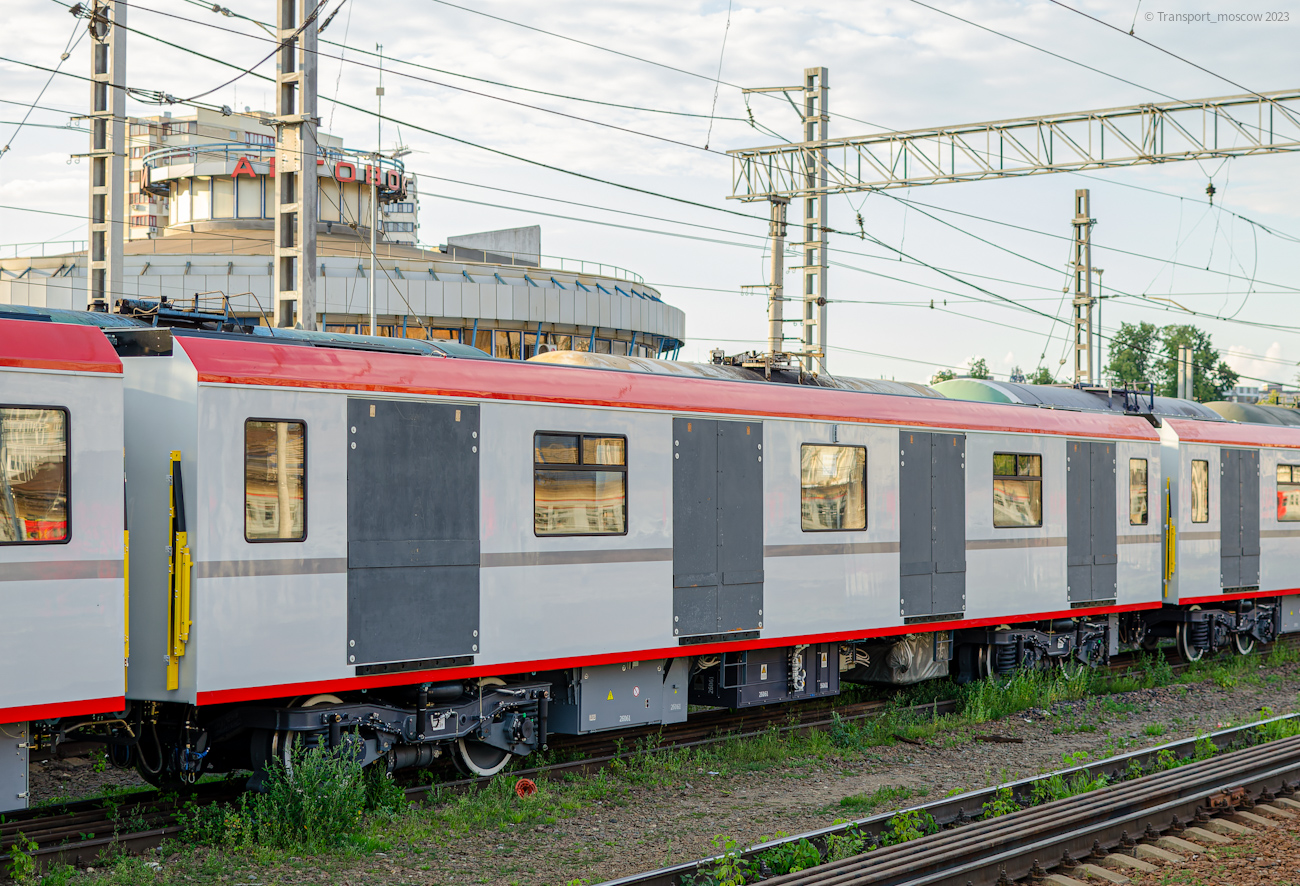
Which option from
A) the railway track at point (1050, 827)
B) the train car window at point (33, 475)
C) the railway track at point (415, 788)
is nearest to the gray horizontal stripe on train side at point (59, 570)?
the train car window at point (33, 475)

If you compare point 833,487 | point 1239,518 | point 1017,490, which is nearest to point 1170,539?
point 1239,518

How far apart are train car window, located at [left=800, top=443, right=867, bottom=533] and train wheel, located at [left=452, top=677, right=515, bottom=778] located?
3802mm

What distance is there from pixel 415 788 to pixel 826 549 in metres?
4.89

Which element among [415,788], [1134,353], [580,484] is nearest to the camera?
[415,788]

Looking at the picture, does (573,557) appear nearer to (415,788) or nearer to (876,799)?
(415,788)

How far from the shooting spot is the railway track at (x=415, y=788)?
8.08m

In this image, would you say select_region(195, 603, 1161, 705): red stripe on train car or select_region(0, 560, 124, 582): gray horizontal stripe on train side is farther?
select_region(195, 603, 1161, 705): red stripe on train car

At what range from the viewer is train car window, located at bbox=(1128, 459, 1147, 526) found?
16578 millimetres

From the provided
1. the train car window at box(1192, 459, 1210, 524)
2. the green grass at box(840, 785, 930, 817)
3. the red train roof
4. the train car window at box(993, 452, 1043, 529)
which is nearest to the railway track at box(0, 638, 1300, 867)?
the green grass at box(840, 785, 930, 817)

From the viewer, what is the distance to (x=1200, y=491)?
58.3ft

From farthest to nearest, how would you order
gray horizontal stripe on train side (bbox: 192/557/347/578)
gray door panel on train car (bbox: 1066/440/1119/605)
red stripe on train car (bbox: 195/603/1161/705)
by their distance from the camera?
gray door panel on train car (bbox: 1066/440/1119/605), red stripe on train car (bbox: 195/603/1161/705), gray horizontal stripe on train side (bbox: 192/557/347/578)

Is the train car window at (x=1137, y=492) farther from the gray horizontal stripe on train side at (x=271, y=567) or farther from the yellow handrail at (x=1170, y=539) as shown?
the gray horizontal stripe on train side at (x=271, y=567)

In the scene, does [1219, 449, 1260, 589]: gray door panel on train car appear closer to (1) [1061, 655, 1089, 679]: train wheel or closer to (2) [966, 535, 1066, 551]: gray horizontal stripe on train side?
(1) [1061, 655, 1089, 679]: train wheel

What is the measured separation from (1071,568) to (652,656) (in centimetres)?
693
